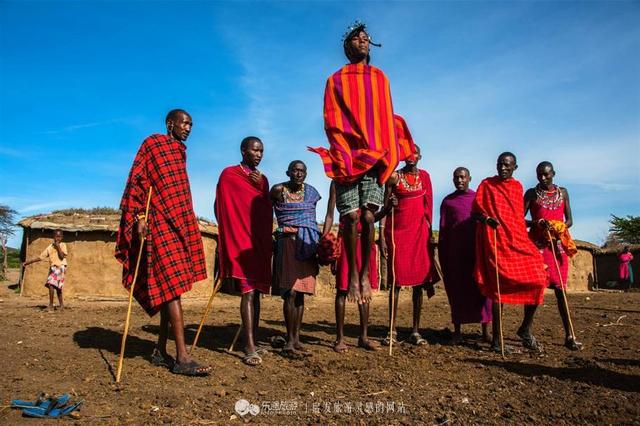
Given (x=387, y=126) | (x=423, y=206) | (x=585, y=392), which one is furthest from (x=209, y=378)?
(x=423, y=206)

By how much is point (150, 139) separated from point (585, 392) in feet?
14.2

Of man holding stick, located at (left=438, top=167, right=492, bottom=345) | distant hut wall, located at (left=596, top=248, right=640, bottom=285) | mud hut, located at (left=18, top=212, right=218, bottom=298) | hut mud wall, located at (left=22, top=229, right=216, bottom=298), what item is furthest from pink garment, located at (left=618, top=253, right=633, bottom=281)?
man holding stick, located at (left=438, top=167, right=492, bottom=345)

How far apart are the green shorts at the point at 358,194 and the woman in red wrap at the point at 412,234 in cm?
205

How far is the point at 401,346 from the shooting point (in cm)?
597

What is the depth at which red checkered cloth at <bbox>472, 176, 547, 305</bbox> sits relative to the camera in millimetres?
5828

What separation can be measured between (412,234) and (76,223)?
497 inches

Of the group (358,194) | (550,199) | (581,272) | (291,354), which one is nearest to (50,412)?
(291,354)

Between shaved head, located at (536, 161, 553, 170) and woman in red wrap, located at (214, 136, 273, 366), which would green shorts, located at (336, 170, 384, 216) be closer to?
woman in red wrap, located at (214, 136, 273, 366)

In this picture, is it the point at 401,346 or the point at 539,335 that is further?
the point at 539,335

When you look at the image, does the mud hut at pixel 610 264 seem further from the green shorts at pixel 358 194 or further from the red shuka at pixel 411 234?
the green shorts at pixel 358 194

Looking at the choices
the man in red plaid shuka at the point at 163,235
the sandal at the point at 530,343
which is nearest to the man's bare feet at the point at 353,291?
the man in red plaid shuka at the point at 163,235

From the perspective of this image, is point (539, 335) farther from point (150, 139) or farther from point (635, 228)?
point (635, 228)

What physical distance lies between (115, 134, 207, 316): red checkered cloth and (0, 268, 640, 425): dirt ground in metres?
0.79

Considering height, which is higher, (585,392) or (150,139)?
(150,139)
